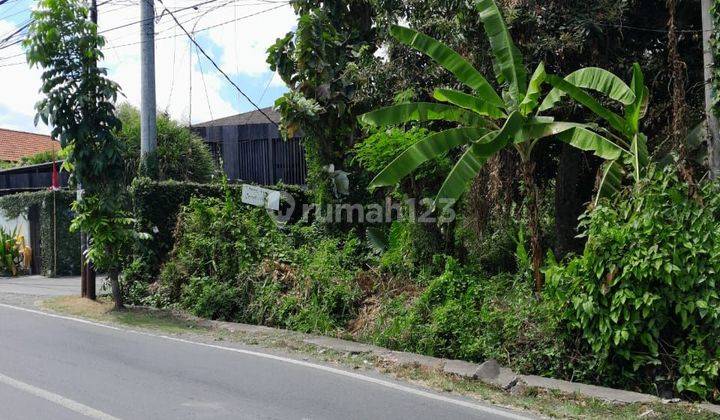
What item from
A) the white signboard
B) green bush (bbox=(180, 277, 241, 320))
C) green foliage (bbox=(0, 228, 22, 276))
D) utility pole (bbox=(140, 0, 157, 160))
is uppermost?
utility pole (bbox=(140, 0, 157, 160))

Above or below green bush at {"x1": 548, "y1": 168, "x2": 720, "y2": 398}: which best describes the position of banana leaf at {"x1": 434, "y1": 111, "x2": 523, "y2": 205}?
above

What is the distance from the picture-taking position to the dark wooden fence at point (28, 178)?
23.7 meters

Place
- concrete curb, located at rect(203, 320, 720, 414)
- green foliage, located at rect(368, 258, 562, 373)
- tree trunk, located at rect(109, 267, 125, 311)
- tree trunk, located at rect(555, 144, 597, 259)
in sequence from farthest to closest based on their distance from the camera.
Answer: tree trunk, located at rect(109, 267, 125, 311)
tree trunk, located at rect(555, 144, 597, 259)
green foliage, located at rect(368, 258, 562, 373)
concrete curb, located at rect(203, 320, 720, 414)

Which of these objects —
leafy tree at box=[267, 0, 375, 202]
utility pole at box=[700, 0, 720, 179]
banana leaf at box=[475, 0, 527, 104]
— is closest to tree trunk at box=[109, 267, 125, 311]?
leafy tree at box=[267, 0, 375, 202]

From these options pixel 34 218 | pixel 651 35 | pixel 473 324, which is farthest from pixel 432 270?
pixel 34 218

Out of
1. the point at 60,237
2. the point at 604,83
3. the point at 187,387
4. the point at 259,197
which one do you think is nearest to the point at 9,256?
the point at 60,237

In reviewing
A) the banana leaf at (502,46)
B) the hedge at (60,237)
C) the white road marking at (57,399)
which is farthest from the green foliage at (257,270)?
the hedge at (60,237)

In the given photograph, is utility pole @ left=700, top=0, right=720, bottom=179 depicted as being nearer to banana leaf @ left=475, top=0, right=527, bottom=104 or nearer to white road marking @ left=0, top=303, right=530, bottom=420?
banana leaf @ left=475, top=0, right=527, bottom=104

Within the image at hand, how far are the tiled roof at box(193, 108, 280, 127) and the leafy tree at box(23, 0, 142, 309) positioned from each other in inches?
381

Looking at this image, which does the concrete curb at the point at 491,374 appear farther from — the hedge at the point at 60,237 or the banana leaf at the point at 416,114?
the hedge at the point at 60,237

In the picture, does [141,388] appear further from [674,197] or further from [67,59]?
[67,59]

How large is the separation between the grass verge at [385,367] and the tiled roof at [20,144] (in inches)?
977

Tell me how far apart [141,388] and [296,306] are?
4.21m

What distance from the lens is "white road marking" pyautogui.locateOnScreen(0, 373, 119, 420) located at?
20.0 feet
